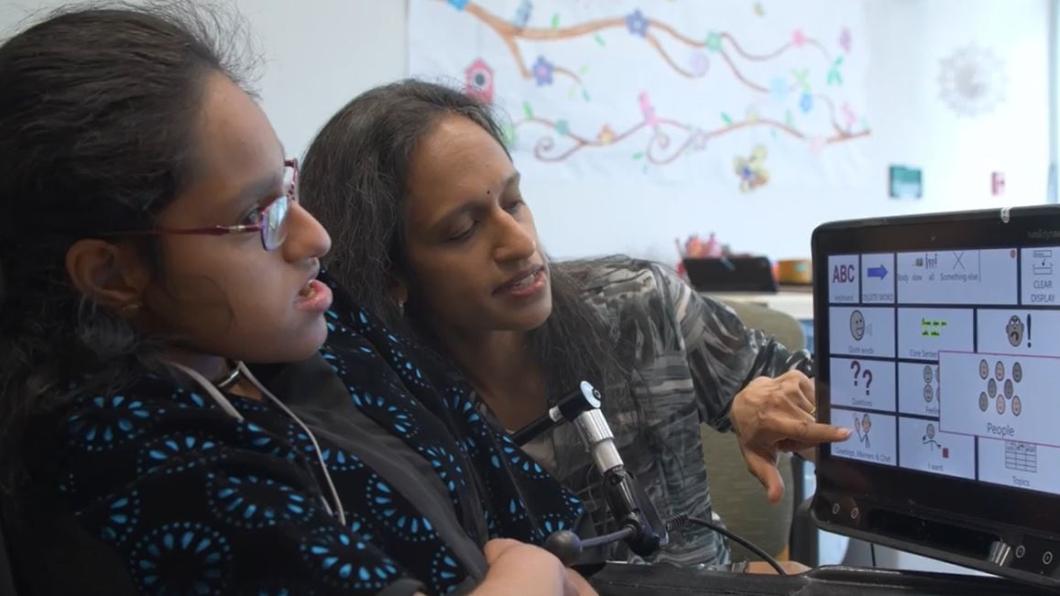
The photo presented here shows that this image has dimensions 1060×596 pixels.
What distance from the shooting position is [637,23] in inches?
99.0

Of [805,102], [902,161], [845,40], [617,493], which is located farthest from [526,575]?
[902,161]

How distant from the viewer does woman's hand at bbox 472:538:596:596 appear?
61cm

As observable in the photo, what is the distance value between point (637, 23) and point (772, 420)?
176 cm

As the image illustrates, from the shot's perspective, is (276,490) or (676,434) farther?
(676,434)

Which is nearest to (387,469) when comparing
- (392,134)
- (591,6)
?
(392,134)

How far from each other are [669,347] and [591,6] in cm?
142

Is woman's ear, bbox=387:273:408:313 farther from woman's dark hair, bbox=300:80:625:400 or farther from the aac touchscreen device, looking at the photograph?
the aac touchscreen device

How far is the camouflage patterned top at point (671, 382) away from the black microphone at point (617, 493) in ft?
0.91

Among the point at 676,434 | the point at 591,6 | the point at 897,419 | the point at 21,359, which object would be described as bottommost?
the point at 676,434

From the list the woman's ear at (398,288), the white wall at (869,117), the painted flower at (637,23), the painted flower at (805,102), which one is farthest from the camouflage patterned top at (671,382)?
the painted flower at (805,102)

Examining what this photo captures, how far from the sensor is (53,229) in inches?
24.9

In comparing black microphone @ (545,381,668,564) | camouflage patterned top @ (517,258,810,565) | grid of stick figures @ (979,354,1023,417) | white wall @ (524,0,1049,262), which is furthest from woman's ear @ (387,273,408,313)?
white wall @ (524,0,1049,262)

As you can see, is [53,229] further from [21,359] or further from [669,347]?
[669,347]

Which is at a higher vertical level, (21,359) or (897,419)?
(21,359)
